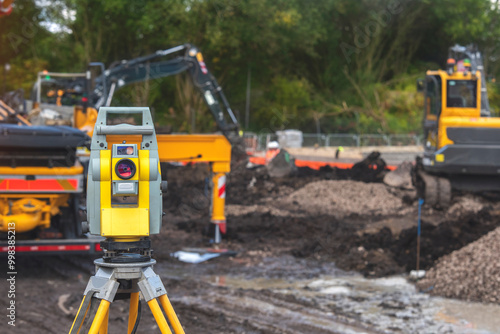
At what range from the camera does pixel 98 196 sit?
164 inches

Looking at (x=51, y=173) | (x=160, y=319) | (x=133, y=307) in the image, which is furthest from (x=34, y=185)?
(x=160, y=319)

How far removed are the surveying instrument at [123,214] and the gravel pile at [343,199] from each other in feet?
40.0

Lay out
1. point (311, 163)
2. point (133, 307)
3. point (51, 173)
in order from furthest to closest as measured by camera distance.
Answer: point (311, 163) < point (51, 173) < point (133, 307)

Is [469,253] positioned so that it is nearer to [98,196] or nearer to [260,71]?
[98,196]

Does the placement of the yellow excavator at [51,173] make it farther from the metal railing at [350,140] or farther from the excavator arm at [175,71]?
the metal railing at [350,140]

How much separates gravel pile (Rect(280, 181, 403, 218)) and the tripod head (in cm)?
1219

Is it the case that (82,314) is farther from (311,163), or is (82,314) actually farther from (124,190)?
(311,163)

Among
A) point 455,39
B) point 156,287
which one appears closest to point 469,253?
point 156,287

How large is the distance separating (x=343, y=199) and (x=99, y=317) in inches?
561

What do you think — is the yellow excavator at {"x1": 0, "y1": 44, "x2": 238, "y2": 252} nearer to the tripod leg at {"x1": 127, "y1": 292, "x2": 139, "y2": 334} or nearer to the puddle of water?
the puddle of water

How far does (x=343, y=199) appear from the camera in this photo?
703 inches

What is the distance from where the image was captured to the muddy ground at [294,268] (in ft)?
25.6

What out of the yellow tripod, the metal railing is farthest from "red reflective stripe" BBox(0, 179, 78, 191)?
the metal railing

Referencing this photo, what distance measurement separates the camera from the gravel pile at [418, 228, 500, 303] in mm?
8938
